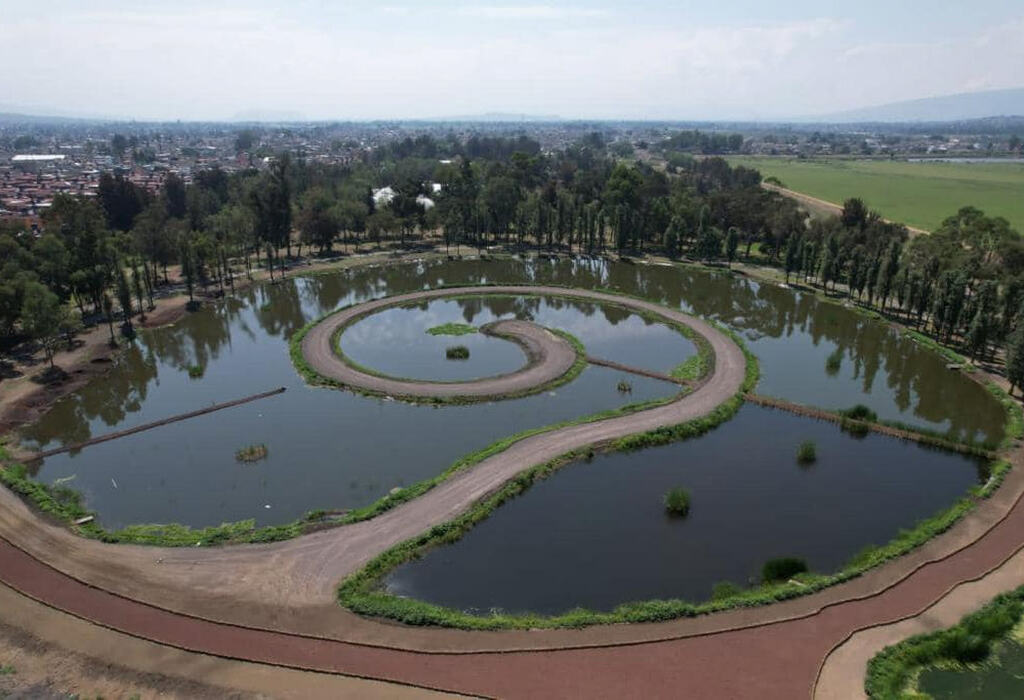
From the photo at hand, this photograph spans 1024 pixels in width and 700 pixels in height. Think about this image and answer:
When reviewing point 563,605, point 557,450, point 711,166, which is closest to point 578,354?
point 557,450

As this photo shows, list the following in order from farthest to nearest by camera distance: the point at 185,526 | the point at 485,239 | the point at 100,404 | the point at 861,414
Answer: the point at 485,239 < the point at 100,404 < the point at 861,414 < the point at 185,526

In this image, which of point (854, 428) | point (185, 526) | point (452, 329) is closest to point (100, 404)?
point (185, 526)

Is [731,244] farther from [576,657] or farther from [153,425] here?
[153,425]

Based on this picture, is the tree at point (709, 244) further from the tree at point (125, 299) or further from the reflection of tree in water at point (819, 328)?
the tree at point (125, 299)

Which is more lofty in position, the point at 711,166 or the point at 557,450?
the point at 711,166

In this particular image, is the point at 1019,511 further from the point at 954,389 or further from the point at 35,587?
the point at 35,587

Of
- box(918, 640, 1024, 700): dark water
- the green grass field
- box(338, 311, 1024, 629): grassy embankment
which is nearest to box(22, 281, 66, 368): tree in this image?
box(338, 311, 1024, 629): grassy embankment

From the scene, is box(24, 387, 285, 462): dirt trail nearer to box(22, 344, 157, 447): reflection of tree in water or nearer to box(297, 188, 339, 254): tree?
box(22, 344, 157, 447): reflection of tree in water
